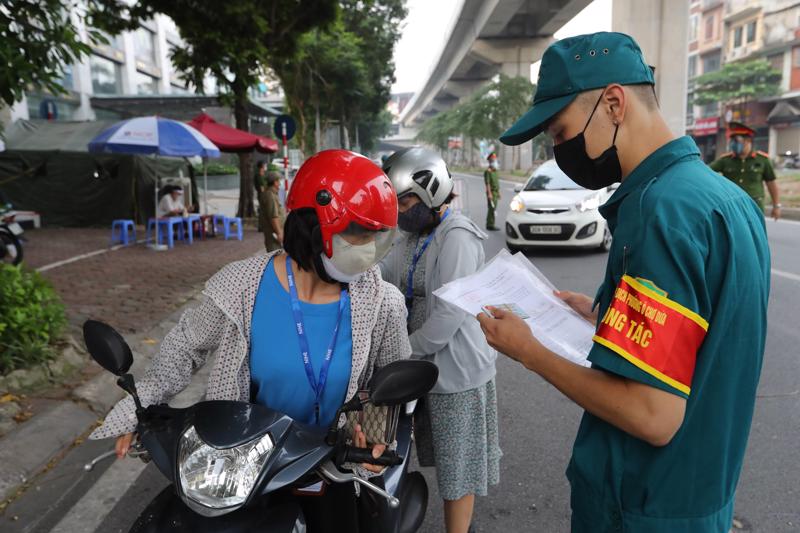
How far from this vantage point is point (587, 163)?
137cm

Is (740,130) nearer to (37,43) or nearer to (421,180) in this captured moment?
(421,180)

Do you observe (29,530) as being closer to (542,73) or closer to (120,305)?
(542,73)

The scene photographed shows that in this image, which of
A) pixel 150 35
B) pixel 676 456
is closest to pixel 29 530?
pixel 676 456

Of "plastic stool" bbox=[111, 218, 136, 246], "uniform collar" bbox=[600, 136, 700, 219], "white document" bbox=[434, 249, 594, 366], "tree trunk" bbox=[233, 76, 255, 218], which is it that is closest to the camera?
"uniform collar" bbox=[600, 136, 700, 219]

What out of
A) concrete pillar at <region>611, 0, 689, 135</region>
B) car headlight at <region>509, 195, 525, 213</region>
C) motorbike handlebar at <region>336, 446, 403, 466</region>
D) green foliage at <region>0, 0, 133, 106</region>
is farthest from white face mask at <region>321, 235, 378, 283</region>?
concrete pillar at <region>611, 0, 689, 135</region>

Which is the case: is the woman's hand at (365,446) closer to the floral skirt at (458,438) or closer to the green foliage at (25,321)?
the floral skirt at (458,438)

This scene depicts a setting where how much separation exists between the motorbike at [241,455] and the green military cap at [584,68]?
72cm

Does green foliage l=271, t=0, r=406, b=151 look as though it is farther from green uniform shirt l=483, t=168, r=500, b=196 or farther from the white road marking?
the white road marking

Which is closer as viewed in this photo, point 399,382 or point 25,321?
point 399,382

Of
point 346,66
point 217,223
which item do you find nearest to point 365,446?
point 217,223

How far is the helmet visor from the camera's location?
160 cm

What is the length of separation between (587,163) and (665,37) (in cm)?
2103

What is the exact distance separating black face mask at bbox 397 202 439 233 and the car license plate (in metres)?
7.72

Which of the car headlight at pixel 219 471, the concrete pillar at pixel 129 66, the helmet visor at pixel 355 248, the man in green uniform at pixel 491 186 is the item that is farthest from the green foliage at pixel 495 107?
the car headlight at pixel 219 471
